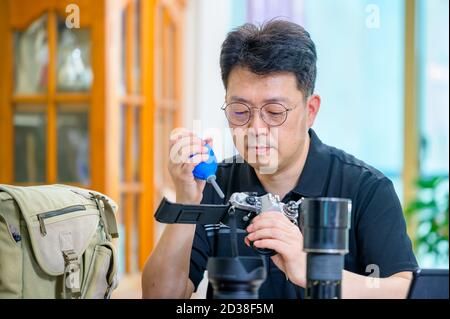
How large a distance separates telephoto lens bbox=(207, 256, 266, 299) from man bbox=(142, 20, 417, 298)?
1.05 ft

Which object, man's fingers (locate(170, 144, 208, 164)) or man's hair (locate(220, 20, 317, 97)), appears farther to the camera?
man's hair (locate(220, 20, 317, 97))

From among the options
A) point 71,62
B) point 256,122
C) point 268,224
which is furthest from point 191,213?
point 71,62

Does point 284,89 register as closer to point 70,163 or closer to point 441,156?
point 70,163

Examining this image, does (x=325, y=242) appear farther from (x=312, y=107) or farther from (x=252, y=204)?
(x=312, y=107)

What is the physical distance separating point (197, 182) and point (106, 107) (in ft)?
4.90

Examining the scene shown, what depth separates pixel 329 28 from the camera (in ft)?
15.2

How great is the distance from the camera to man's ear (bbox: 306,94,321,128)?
4.26 ft

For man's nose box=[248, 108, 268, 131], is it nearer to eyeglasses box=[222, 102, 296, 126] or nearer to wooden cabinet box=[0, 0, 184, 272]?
eyeglasses box=[222, 102, 296, 126]

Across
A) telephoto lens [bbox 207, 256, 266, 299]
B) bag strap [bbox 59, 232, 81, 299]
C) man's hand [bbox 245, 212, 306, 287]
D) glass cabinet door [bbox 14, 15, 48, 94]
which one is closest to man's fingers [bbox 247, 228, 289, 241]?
man's hand [bbox 245, 212, 306, 287]

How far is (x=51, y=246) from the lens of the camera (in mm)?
986

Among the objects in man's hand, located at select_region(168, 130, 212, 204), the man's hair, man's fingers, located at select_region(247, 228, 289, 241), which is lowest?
man's fingers, located at select_region(247, 228, 289, 241)

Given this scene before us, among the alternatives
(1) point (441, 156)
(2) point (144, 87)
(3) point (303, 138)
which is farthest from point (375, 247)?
(1) point (441, 156)

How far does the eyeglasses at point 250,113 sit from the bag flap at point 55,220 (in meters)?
0.29

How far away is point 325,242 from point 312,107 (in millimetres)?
604
